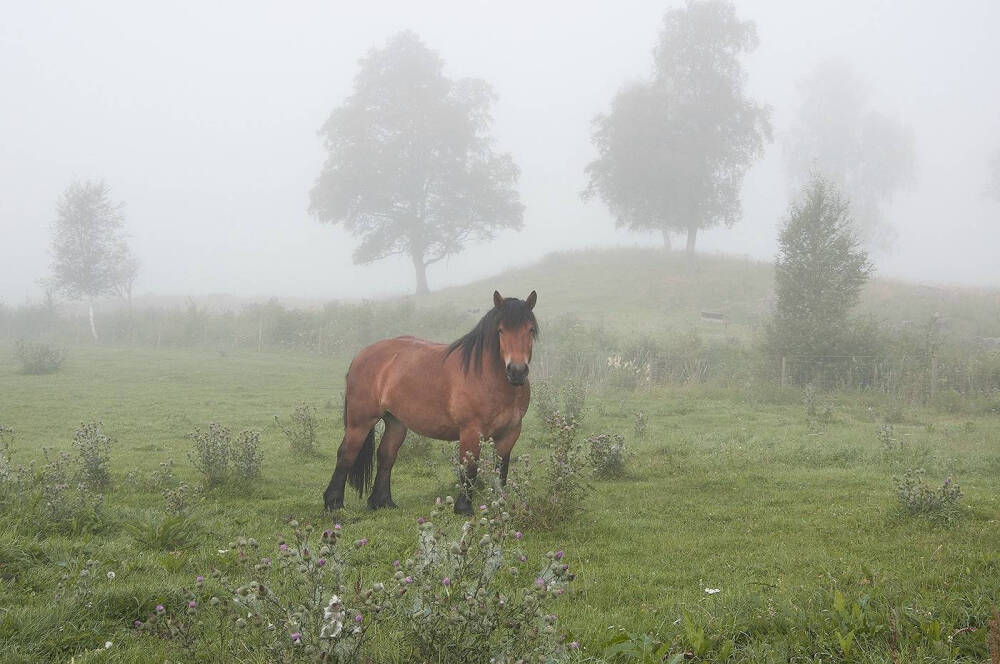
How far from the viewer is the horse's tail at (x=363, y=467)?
784cm

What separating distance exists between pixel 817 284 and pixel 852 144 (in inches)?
1824

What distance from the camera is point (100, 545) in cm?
553

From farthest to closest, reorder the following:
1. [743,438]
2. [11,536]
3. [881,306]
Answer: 1. [881,306]
2. [743,438]
3. [11,536]

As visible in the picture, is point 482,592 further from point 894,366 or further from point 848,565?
point 894,366

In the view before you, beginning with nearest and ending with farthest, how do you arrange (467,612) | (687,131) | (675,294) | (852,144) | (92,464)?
(467,612)
(92,464)
(675,294)
(687,131)
(852,144)

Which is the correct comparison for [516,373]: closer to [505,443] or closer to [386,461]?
[505,443]

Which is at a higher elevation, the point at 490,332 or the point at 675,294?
the point at 675,294

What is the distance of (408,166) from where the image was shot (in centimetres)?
4397

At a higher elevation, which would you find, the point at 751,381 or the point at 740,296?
the point at 740,296

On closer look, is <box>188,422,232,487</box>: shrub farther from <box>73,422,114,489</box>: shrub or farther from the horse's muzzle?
the horse's muzzle

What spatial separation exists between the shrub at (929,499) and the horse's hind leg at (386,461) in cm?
567

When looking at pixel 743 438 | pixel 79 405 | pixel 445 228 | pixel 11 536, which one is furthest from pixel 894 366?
pixel 445 228

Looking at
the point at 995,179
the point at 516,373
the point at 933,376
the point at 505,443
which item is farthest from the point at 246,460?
the point at 995,179

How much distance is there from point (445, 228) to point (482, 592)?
143 feet
